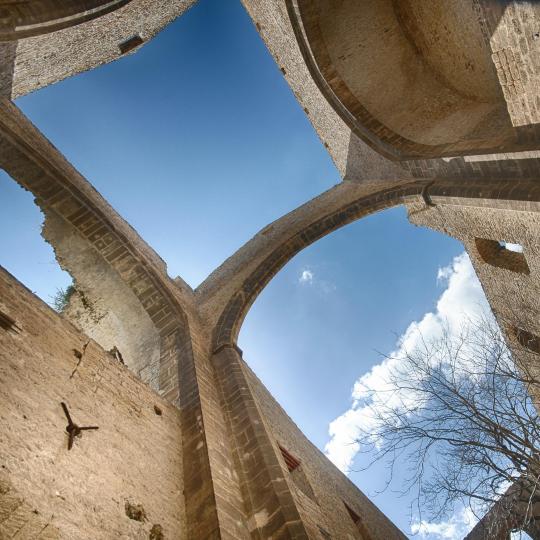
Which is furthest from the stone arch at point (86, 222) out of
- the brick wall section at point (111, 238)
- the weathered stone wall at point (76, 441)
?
the weathered stone wall at point (76, 441)

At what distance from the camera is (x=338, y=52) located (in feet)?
22.9

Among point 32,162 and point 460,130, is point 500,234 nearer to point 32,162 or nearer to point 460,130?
point 460,130

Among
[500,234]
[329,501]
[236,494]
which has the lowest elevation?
[236,494]

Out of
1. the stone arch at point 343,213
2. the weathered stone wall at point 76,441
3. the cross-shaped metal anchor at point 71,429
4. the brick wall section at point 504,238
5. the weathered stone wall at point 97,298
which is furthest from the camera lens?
the weathered stone wall at point 97,298

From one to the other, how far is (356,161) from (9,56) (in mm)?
5921

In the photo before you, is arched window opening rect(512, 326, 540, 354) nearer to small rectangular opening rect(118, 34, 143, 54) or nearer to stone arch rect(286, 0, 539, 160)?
stone arch rect(286, 0, 539, 160)

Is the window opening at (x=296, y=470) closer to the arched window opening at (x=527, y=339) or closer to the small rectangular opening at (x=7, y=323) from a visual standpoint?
the small rectangular opening at (x=7, y=323)

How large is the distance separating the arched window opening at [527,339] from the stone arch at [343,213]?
2.29 metres

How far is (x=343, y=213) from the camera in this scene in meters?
8.55

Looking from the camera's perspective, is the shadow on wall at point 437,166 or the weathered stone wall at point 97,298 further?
the weathered stone wall at point 97,298

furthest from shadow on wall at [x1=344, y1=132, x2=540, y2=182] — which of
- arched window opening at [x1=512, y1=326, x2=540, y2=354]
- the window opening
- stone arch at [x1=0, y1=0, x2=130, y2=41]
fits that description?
stone arch at [x1=0, y1=0, x2=130, y2=41]

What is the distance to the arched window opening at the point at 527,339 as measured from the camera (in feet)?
20.3

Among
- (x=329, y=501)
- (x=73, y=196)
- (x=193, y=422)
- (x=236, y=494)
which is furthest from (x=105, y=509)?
(x=73, y=196)

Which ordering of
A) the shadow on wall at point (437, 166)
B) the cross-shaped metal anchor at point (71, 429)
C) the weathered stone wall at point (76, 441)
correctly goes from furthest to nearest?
1. the shadow on wall at point (437, 166)
2. the cross-shaped metal anchor at point (71, 429)
3. the weathered stone wall at point (76, 441)
